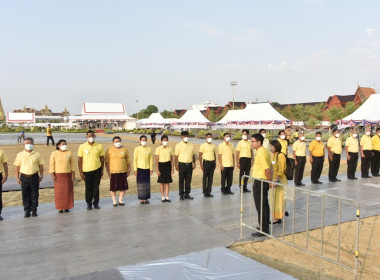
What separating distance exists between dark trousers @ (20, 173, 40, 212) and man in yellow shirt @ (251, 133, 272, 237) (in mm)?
4214

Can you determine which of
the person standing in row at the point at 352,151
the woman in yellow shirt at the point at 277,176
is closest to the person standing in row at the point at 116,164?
the woman in yellow shirt at the point at 277,176

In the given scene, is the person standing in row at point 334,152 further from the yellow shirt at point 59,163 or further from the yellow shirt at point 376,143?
the yellow shirt at point 59,163

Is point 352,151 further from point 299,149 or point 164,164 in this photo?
point 164,164

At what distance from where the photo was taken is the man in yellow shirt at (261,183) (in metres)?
5.07

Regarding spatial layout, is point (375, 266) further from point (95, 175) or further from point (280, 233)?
point (95, 175)

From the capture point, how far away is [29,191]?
6195mm

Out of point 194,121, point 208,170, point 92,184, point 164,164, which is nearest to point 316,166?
point 208,170

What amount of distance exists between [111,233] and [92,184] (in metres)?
1.79

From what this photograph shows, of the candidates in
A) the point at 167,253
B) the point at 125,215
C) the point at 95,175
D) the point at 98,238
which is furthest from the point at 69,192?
the point at 167,253

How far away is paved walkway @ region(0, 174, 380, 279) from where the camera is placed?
162 inches

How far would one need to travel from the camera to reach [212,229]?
547 cm

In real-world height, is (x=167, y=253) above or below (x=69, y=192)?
below

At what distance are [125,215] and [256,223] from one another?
2.61 m

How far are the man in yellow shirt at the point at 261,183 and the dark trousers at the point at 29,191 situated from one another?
166 inches
